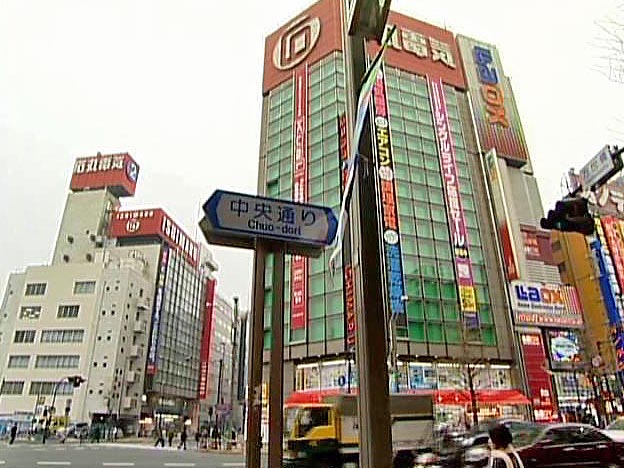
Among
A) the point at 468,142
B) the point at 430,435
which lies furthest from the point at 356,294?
the point at 468,142

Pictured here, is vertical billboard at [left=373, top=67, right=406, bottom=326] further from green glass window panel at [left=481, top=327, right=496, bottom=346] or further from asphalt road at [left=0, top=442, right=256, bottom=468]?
asphalt road at [left=0, top=442, right=256, bottom=468]

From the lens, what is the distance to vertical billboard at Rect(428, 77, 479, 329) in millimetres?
21844

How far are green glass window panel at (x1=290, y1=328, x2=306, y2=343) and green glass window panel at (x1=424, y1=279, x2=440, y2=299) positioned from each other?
19.0 ft

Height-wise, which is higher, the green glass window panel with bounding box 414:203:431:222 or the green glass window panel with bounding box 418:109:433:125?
the green glass window panel with bounding box 418:109:433:125

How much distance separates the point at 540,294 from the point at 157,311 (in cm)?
3172

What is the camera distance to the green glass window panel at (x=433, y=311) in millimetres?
21031

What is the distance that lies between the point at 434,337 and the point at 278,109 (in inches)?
608

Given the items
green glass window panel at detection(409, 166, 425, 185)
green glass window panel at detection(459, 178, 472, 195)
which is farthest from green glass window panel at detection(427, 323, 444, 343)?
green glass window panel at detection(459, 178, 472, 195)

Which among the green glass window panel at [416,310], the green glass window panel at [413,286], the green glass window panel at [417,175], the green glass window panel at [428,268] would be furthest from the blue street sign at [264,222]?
the green glass window panel at [417,175]

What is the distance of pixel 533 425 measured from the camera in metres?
6.35

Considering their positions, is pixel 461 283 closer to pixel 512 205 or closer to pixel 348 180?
pixel 512 205

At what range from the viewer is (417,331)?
20.5 metres

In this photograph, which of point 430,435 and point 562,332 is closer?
point 430,435

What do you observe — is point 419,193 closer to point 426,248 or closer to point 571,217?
point 426,248
